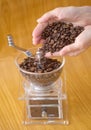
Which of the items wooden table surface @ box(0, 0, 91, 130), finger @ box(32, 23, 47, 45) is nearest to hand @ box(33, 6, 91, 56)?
finger @ box(32, 23, 47, 45)

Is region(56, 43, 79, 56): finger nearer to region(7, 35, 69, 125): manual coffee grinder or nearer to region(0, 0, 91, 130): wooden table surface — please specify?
region(7, 35, 69, 125): manual coffee grinder

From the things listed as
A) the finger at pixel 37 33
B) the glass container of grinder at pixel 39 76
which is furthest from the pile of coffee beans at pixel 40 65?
the finger at pixel 37 33

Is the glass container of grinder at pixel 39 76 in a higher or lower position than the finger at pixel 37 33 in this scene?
lower

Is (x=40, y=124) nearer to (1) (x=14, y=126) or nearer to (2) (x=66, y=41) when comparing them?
(1) (x=14, y=126)

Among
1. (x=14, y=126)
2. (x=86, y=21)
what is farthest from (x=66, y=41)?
(x=14, y=126)

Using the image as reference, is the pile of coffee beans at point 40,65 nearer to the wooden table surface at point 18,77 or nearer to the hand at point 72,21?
the hand at point 72,21

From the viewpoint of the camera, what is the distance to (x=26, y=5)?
162cm

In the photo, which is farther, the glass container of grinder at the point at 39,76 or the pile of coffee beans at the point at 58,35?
the pile of coffee beans at the point at 58,35

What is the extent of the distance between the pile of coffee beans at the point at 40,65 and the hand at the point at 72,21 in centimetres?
6

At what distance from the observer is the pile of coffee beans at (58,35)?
104 centimetres

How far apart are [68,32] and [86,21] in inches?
7.1

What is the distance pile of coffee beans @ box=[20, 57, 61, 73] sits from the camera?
3.06 ft

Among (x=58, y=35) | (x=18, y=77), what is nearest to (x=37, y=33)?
(x=58, y=35)

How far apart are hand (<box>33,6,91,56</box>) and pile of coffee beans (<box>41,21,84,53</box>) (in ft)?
0.08
